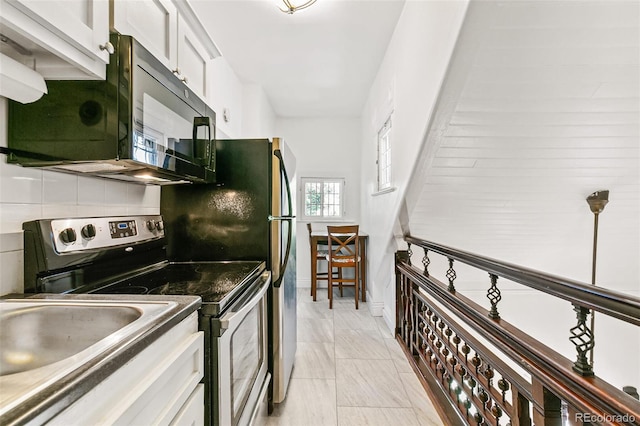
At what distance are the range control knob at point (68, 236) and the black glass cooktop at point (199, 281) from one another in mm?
209

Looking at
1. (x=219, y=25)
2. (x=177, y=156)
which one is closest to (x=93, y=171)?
(x=177, y=156)

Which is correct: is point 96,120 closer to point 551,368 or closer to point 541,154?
point 551,368

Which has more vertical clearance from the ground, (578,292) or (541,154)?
(541,154)

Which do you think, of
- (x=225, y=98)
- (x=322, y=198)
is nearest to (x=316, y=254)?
(x=322, y=198)

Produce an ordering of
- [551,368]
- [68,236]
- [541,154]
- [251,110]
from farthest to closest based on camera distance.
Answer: [251,110], [541,154], [68,236], [551,368]

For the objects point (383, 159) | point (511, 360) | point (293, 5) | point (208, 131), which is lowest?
point (511, 360)

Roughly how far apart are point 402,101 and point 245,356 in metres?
2.13

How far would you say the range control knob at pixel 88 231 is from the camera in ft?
3.78

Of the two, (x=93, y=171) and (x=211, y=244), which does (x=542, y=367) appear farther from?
(x=93, y=171)

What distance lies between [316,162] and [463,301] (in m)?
3.66

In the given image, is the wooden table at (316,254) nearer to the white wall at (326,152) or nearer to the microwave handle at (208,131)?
the white wall at (326,152)

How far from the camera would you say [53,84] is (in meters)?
0.98

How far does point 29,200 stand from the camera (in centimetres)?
103

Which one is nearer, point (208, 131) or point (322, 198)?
point (208, 131)
